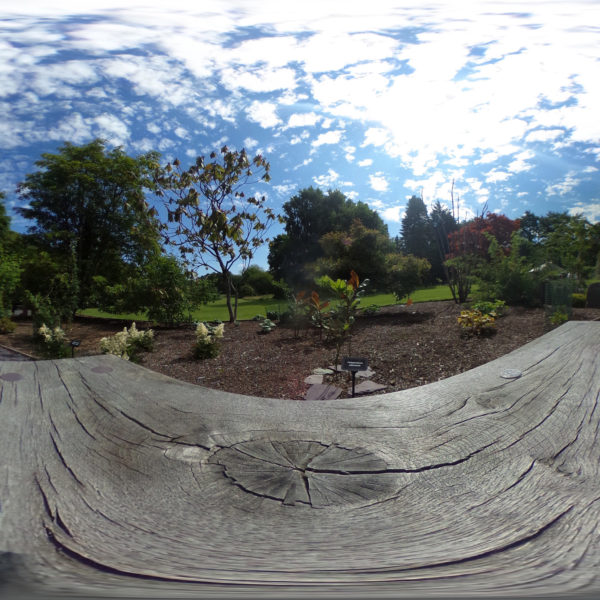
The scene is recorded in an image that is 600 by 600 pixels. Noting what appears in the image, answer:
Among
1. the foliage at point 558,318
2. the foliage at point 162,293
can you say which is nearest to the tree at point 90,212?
the foliage at point 162,293

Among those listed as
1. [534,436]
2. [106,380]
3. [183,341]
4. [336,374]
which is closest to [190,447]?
[106,380]

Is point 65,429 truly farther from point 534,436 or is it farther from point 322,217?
point 322,217

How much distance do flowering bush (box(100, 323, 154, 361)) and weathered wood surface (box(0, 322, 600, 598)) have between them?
4.40 metres

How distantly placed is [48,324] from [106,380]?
25.4 ft

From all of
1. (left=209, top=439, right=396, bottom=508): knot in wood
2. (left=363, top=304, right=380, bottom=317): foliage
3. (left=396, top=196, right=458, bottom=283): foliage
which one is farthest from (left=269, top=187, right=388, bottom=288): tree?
(left=209, top=439, right=396, bottom=508): knot in wood

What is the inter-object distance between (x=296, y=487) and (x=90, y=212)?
14020mm

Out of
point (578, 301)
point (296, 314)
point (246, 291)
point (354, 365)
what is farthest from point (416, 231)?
point (354, 365)

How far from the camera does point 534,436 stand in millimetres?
864

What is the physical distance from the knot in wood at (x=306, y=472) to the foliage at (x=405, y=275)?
10.8 metres

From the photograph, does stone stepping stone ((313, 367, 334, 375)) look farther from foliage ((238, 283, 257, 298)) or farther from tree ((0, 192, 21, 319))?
foliage ((238, 283, 257, 298))

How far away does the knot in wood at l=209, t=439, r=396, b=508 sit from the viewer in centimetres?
68

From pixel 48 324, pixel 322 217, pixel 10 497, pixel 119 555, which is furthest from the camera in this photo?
pixel 322 217

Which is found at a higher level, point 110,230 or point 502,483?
point 110,230

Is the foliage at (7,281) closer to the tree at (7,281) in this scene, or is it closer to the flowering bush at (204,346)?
the tree at (7,281)
